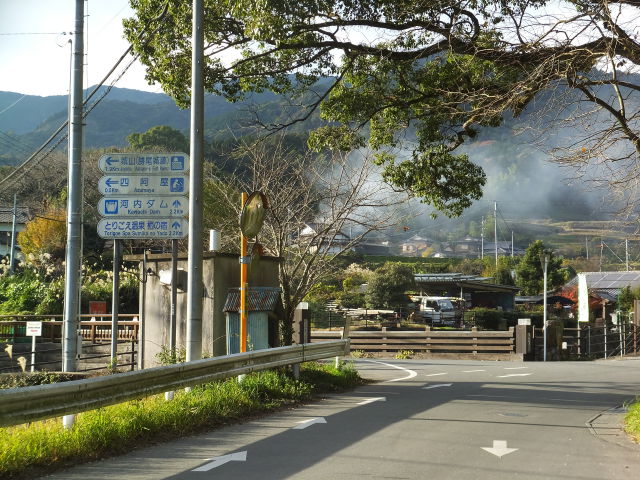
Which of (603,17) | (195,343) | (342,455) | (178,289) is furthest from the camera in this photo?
(178,289)

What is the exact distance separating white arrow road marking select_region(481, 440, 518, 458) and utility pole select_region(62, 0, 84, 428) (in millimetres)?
6729

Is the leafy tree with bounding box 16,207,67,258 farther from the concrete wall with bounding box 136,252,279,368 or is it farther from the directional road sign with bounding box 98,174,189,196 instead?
the directional road sign with bounding box 98,174,189,196

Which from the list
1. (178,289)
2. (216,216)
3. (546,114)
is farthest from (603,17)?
(216,216)

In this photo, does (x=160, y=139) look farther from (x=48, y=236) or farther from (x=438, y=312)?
(x=438, y=312)

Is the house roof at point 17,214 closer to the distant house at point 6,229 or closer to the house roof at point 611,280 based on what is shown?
the distant house at point 6,229

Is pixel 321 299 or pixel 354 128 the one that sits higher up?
pixel 354 128

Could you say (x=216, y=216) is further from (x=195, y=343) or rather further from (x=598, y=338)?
(x=195, y=343)

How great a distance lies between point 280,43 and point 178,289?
208 inches

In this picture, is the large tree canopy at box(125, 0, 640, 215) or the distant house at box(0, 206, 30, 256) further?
the distant house at box(0, 206, 30, 256)

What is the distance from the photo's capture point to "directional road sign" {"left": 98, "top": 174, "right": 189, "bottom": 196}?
11820 millimetres

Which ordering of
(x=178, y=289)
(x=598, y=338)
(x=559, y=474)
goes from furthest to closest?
(x=598, y=338)
(x=178, y=289)
(x=559, y=474)

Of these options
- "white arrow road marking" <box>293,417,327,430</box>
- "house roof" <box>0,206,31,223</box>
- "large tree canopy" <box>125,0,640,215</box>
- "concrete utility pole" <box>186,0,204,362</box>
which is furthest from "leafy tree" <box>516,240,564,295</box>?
"white arrow road marking" <box>293,417,327,430</box>

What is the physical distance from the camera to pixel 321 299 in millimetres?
50688

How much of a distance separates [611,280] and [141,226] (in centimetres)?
7315
